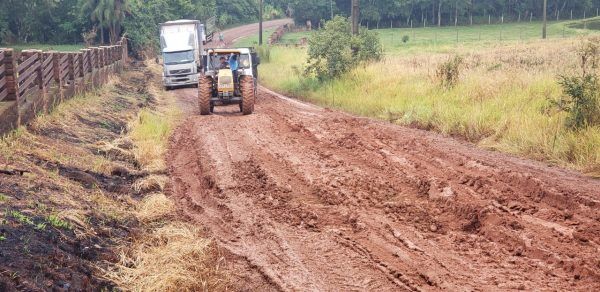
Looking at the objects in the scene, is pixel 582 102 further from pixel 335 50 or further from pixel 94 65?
Answer: pixel 94 65

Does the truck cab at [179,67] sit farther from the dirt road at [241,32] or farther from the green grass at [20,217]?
the dirt road at [241,32]

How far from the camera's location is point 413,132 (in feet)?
46.6

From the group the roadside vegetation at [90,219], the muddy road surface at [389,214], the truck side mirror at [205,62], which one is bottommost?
the muddy road surface at [389,214]

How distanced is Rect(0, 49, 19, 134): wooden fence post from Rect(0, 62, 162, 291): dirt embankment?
0.89ft

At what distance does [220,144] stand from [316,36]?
11.4 meters

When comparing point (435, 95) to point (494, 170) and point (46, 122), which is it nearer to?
point (494, 170)

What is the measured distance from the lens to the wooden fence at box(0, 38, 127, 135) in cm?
1062

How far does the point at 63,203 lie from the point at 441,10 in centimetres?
8011

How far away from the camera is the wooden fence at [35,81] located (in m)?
10.6

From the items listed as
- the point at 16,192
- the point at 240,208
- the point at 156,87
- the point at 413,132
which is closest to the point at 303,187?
the point at 240,208

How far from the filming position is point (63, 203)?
7223mm

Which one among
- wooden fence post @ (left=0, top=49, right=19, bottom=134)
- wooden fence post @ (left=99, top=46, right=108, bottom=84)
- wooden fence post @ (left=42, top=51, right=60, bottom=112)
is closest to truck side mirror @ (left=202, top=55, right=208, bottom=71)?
wooden fence post @ (left=42, top=51, right=60, bottom=112)

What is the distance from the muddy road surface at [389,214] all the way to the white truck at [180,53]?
16.7 meters

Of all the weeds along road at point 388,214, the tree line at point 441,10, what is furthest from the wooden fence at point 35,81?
the tree line at point 441,10
